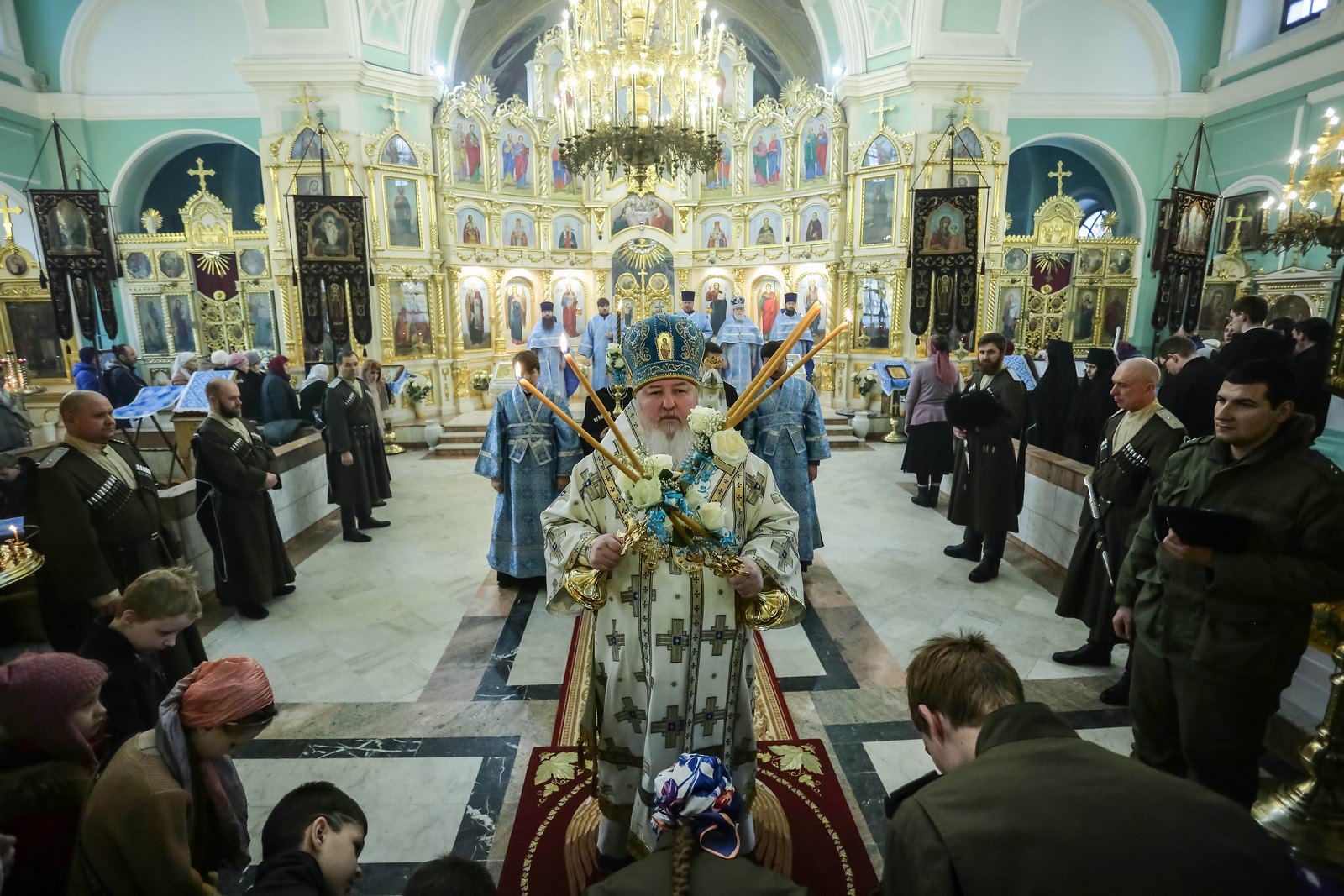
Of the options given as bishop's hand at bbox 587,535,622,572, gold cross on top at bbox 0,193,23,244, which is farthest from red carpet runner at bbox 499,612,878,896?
gold cross on top at bbox 0,193,23,244

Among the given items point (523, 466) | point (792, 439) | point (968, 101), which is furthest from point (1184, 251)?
point (523, 466)

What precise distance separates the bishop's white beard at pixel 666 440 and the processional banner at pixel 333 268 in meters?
10.3

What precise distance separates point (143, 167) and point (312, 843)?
1976 cm

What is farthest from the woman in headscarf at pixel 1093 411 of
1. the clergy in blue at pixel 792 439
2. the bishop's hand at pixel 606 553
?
the bishop's hand at pixel 606 553

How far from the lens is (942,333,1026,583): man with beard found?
17.2 feet

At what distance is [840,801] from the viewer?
2957mm

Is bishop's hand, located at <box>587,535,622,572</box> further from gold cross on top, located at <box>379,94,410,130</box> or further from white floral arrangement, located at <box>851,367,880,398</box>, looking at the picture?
gold cross on top, located at <box>379,94,410,130</box>

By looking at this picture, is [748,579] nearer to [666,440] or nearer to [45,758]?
[666,440]

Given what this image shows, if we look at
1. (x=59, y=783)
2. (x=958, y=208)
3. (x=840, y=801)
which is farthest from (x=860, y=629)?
(x=958, y=208)

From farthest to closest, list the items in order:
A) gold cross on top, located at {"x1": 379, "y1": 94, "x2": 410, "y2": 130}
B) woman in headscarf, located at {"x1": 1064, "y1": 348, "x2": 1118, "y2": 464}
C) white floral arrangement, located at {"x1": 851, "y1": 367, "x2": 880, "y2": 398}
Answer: white floral arrangement, located at {"x1": 851, "y1": 367, "x2": 880, "y2": 398} < gold cross on top, located at {"x1": 379, "y1": 94, "x2": 410, "y2": 130} < woman in headscarf, located at {"x1": 1064, "y1": 348, "x2": 1118, "y2": 464}

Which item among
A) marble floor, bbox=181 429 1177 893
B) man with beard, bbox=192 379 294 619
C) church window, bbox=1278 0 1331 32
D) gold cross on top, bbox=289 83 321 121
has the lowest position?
marble floor, bbox=181 429 1177 893

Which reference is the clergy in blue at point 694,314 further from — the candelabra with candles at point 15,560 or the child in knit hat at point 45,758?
the child in knit hat at point 45,758

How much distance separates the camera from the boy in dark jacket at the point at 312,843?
156 cm

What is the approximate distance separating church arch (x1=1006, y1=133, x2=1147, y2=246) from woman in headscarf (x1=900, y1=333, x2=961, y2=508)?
Answer: 10608mm
